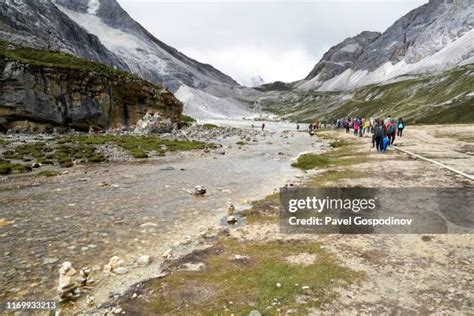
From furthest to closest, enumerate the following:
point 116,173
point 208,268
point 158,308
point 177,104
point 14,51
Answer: point 177,104
point 14,51
point 116,173
point 208,268
point 158,308

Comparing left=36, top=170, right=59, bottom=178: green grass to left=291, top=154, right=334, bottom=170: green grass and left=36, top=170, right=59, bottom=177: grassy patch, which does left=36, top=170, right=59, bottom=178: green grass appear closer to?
left=36, top=170, right=59, bottom=177: grassy patch

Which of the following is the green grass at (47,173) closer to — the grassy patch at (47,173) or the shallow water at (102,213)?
the grassy patch at (47,173)

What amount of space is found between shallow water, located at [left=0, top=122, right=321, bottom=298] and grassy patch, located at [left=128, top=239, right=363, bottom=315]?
2.87m

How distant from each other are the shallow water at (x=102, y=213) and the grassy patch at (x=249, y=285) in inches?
113

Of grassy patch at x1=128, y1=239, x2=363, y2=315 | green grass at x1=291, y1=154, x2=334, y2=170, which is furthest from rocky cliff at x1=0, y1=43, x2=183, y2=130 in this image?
grassy patch at x1=128, y1=239, x2=363, y2=315

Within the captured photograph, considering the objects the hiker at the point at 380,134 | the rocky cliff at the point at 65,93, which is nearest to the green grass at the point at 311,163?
the hiker at the point at 380,134

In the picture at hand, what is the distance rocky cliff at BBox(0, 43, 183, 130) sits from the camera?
203 ft

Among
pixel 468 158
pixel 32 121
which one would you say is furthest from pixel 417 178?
pixel 32 121

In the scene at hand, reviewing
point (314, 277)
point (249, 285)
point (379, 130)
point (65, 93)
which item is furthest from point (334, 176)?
point (65, 93)

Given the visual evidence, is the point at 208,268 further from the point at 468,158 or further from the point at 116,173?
the point at 468,158

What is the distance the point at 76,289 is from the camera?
8.34 meters

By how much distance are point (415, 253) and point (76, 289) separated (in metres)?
8.53

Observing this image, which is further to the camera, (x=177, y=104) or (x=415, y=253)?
(x=177, y=104)

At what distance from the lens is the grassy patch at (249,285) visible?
740 centimetres
